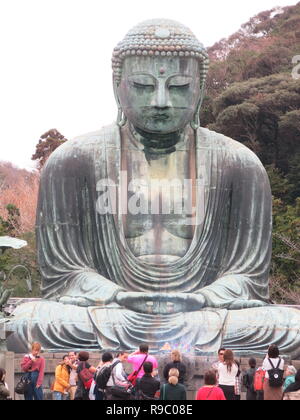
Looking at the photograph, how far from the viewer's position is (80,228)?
1689 centimetres


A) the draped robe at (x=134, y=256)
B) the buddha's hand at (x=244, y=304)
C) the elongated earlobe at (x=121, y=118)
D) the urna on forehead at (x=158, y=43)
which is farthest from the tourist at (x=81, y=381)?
the urna on forehead at (x=158, y=43)

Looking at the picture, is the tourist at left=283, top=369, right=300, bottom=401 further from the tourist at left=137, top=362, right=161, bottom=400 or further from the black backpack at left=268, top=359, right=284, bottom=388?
the tourist at left=137, top=362, right=161, bottom=400

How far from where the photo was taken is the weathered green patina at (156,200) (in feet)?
54.1

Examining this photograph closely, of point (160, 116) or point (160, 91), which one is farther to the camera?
point (160, 116)

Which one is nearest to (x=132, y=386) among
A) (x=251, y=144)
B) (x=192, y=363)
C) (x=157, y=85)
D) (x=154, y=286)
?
(x=192, y=363)

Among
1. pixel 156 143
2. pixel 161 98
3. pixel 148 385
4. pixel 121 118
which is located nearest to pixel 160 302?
pixel 156 143

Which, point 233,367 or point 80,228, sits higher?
point 80,228

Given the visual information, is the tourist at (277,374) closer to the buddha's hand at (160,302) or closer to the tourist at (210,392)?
the tourist at (210,392)

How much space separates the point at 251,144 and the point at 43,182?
21.2 meters

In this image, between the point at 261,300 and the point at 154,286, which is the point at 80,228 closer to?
the point at 154,286

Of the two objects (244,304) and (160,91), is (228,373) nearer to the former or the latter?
(244,304)

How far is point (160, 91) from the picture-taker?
647 inches

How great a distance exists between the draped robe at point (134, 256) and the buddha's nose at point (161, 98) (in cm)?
86

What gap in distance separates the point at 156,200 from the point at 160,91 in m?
1.34
